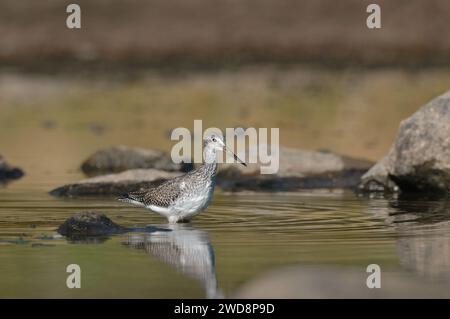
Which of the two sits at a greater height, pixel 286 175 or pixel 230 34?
pixel 230 34

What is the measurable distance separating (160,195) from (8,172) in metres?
5.84

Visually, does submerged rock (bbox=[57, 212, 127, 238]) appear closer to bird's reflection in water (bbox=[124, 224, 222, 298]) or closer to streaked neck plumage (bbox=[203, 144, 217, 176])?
bird's reflection in water (bbox=[124, 224, 222, 298])

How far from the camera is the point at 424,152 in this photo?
635 inches

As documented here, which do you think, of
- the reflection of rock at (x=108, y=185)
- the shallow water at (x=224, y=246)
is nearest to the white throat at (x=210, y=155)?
the shallow water at (x=224, y=246)

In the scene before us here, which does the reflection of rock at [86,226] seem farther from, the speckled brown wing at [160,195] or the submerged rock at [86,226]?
the speckled brown wing at [160,195]

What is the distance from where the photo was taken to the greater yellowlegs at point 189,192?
44.8ft

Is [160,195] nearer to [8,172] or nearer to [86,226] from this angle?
[86,226]

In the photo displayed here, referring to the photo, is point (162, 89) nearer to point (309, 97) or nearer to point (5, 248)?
point (309, 97)

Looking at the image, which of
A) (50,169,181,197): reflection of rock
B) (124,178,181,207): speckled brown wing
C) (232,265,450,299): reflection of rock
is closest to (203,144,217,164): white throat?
(124,178,181,207): speckled brown wing

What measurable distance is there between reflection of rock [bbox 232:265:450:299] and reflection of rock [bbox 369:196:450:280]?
0.41 m

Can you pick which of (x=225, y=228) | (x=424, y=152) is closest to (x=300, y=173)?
(x=424, y=152)

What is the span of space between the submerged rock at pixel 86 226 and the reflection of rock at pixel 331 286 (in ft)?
9.85

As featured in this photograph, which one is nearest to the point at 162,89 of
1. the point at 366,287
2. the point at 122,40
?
the point at 122,40

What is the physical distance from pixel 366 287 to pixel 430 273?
915 millimetres
